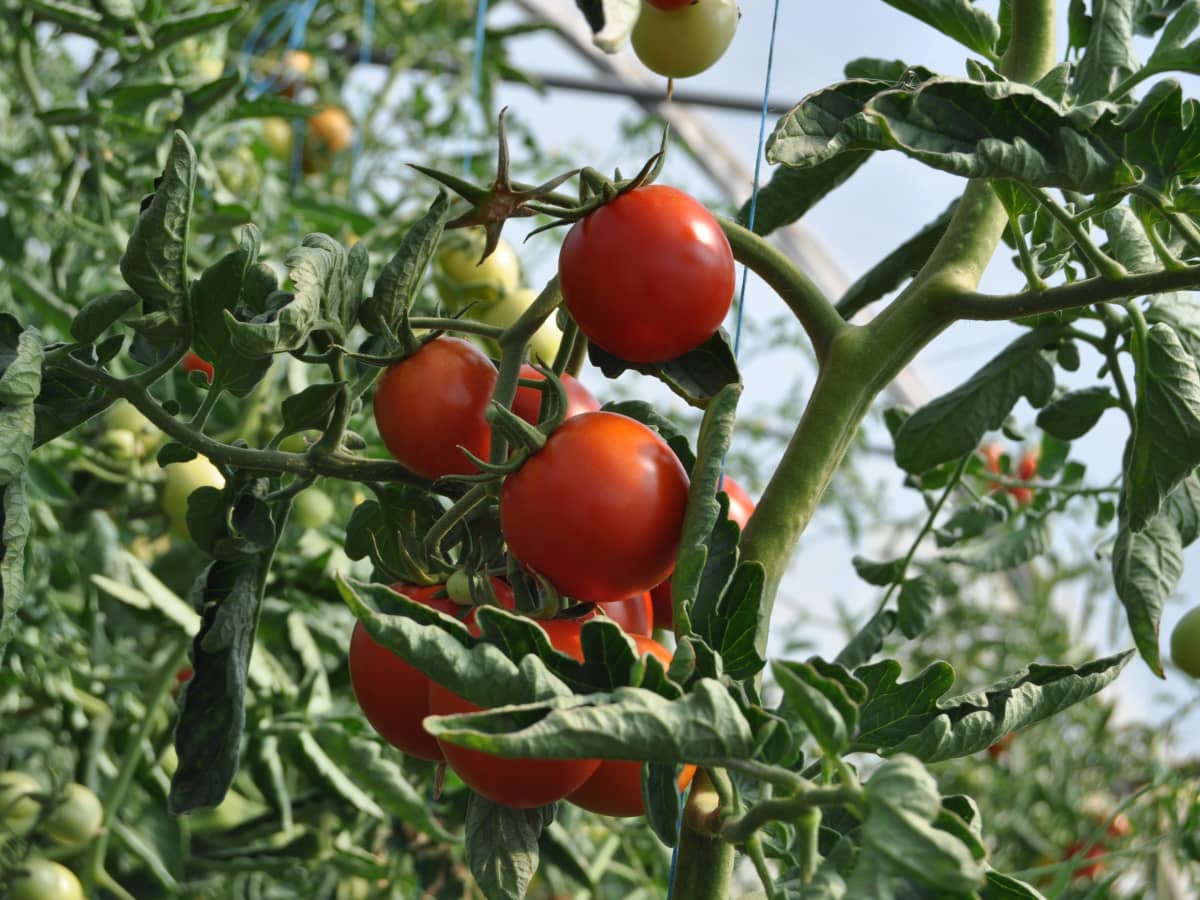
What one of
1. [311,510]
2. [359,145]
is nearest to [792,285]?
[311,510]

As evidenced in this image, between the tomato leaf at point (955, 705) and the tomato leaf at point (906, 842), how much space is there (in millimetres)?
106

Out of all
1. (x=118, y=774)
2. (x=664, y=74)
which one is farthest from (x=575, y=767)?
(x=118, y=774)

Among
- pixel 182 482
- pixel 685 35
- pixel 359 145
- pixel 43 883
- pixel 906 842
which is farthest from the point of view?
pixel 359 145

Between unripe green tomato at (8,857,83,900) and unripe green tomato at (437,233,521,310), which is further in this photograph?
unripe green tomato at (437,233,521,310)

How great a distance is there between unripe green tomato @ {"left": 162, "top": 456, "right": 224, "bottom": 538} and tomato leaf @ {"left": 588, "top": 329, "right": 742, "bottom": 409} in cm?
61

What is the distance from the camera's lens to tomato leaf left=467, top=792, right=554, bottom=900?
471mm

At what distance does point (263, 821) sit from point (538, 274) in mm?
A: 819

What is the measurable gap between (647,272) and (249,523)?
0.73ft

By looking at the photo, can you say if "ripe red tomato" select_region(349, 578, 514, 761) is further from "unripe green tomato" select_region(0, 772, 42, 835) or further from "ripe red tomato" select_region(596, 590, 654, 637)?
"unripe green tomato" select_region(0, 772, 42, 835)

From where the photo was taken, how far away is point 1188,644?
2.68ft

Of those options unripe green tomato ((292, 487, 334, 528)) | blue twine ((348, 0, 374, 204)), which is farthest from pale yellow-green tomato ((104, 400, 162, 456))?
blue twine ((348, 0, 374, 204))

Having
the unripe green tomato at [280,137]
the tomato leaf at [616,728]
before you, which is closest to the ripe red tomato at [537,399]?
the tomato leaf at [616,728]

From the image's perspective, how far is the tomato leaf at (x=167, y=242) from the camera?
0.48m

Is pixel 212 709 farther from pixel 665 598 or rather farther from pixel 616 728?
pixel 616 728
